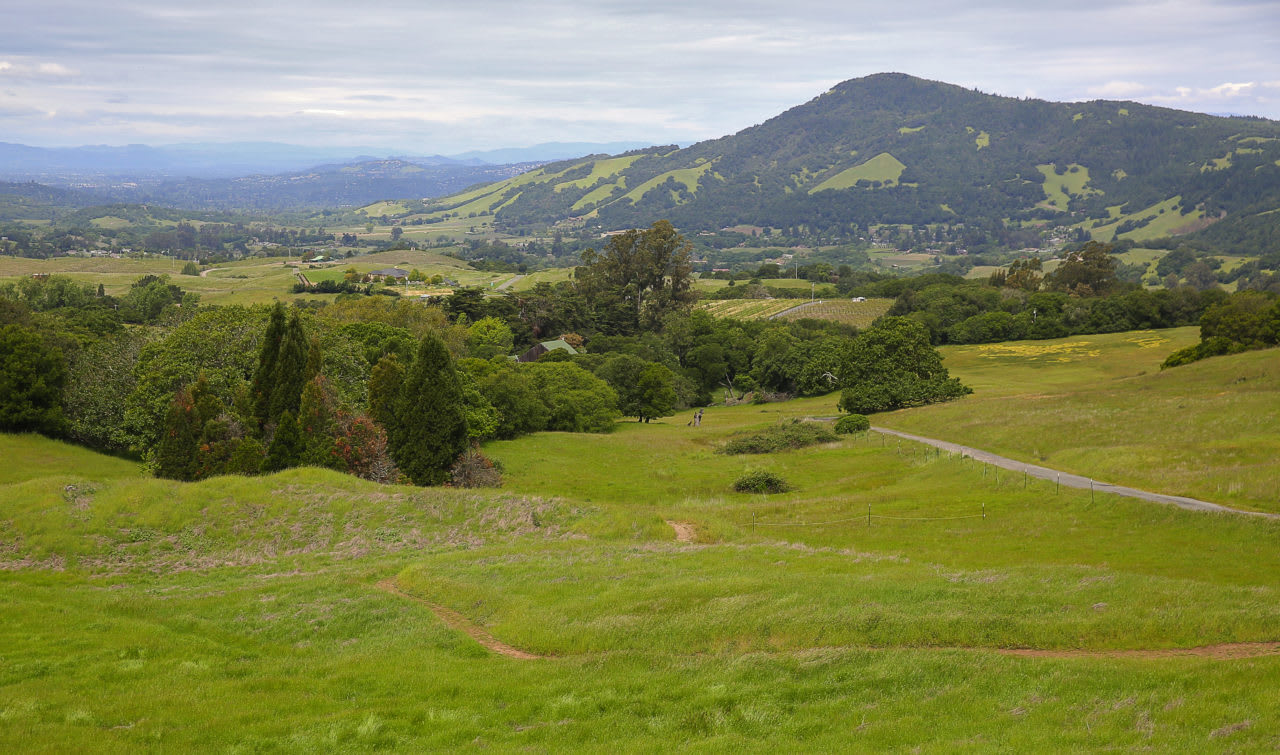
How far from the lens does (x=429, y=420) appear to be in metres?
41.3

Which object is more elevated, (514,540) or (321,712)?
(321,712)

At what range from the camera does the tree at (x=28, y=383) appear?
45.5 meters

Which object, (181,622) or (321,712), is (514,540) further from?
(321,712)

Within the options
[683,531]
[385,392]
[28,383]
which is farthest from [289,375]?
[683,531]

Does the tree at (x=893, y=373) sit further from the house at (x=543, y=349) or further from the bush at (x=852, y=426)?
the house at (x=543, y=349)

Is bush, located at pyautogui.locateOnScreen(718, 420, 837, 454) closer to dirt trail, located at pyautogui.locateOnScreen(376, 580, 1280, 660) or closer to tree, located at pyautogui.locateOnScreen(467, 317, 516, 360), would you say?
dirt trail, located at pyautogui.locateOnScreen(376, 580, 1280, 660)

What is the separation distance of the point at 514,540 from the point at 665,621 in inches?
484

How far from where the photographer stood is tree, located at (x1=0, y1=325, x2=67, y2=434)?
45531 mm

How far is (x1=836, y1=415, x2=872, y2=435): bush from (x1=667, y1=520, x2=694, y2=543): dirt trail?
93.0 ft

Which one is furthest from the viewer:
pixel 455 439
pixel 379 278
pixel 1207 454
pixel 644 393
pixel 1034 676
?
pixel 379 278

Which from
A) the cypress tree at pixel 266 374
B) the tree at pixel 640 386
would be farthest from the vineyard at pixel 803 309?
the cypress tree at pixel 266 374

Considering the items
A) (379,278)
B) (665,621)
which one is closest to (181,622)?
(665,621)

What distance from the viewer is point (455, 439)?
138 ft

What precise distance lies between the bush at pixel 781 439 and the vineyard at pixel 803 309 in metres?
78.3
